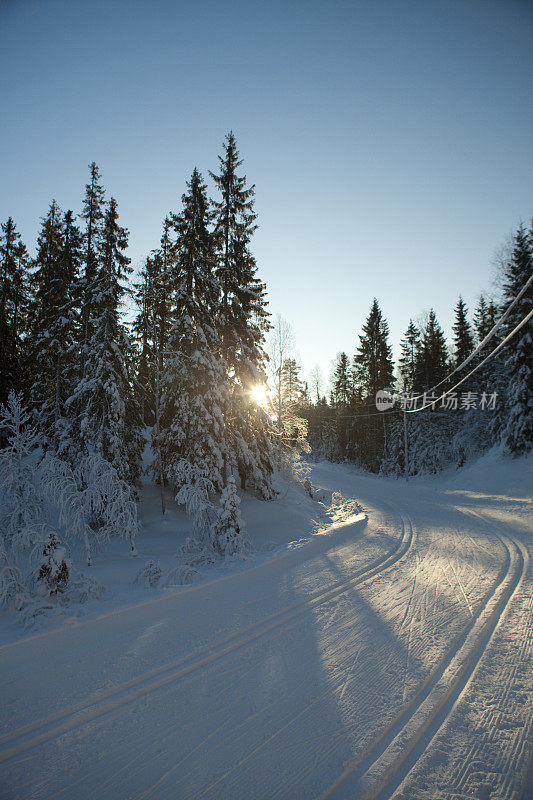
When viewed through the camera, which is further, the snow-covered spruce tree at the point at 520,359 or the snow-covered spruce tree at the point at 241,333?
the snow-covered spruce tree at the point at 520,359

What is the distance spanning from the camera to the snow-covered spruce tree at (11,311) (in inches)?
657

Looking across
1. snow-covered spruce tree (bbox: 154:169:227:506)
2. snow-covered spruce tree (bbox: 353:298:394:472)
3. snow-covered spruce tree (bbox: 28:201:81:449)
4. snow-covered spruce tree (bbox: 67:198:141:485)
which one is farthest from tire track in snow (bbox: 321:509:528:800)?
snow-covered spruce tree (bbox: 353:298:394:472)

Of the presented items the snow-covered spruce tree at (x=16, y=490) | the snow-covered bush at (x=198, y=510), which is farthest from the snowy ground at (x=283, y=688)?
the snow-covered bush at (x=198, y=510)

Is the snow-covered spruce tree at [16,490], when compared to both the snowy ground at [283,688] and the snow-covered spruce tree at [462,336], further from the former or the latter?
the snow-covered spruce tree at [462,336]

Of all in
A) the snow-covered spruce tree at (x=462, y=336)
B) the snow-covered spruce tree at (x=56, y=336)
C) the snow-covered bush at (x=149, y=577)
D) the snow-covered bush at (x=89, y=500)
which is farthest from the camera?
the snow-covered spruce tree at (x=462, y=336)

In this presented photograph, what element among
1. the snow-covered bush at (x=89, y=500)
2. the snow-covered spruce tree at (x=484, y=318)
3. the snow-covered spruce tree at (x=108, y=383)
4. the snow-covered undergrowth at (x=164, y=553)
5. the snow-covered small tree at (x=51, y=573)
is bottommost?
the snow-covered undergrowth at (x=164, y=553)

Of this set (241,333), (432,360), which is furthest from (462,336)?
(241,333)

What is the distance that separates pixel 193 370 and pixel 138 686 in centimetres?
947

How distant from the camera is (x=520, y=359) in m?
23.4

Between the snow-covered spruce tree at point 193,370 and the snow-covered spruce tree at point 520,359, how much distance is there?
20.0 m

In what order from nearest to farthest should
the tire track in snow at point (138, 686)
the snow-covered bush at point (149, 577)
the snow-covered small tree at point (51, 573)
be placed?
the tire track in snow at point (138, 686) < the snow-covered small tree at point (51, 573) < the snow-covered bush at point (149, 577)

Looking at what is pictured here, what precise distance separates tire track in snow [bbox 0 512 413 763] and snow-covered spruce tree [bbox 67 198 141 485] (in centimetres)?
749

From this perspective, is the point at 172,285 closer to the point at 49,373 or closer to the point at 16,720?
the point at 49,373

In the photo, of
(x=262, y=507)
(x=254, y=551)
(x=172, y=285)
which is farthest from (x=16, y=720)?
(x=172, y=285)
